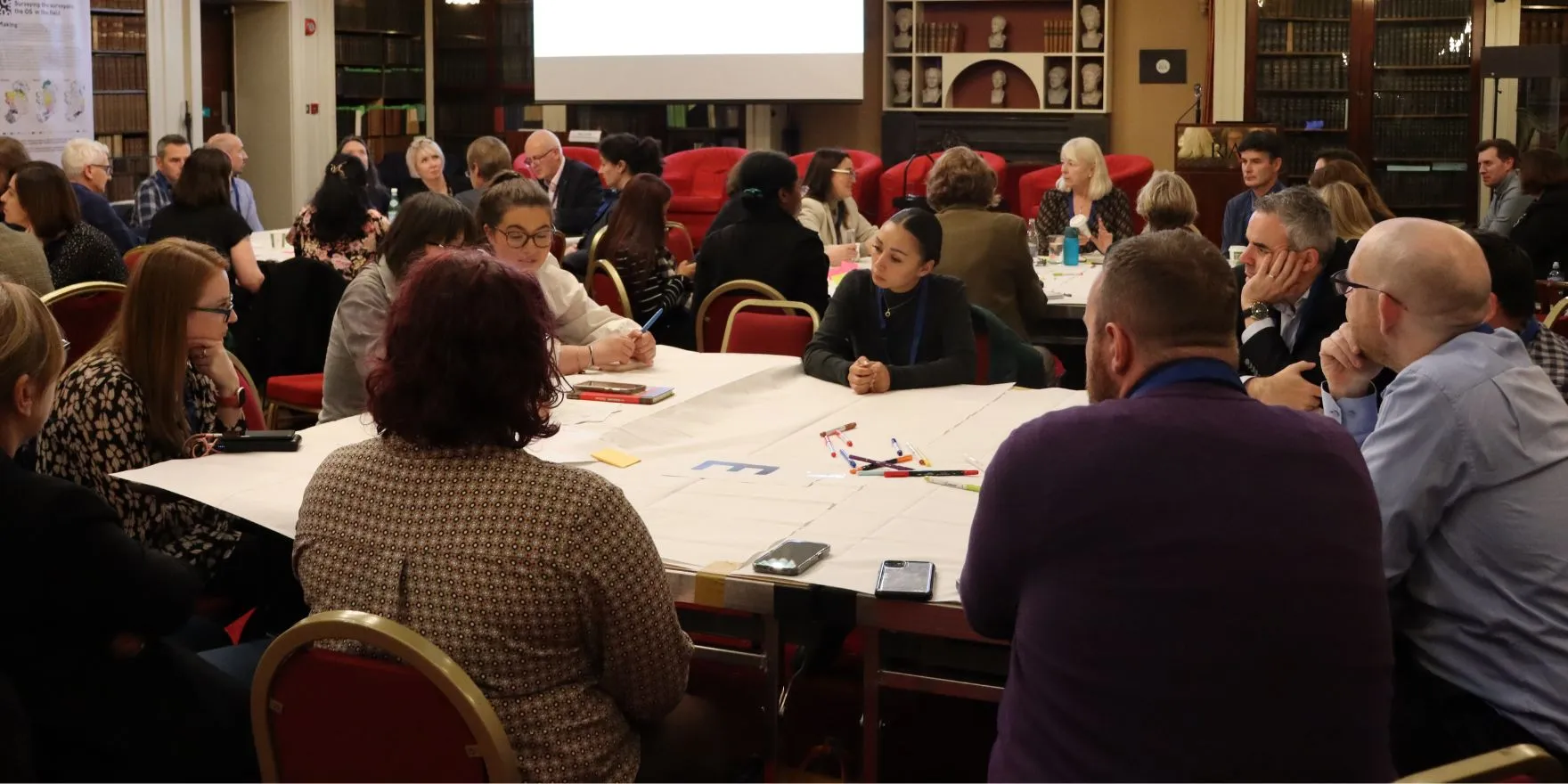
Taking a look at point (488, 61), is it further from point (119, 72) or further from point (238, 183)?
point (238, 183)

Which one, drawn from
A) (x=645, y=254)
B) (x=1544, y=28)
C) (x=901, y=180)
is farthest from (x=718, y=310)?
(x=1544, y=28)

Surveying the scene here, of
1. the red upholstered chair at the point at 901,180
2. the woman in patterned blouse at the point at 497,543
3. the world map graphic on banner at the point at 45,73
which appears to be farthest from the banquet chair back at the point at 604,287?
the red upholstered chair at the point at 901,180

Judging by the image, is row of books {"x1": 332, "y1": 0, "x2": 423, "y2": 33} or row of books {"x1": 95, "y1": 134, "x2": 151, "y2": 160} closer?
row of books {"x1": 95, "y1": 134, "x2": 151, "y2": 160}

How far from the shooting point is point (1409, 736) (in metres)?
2.31

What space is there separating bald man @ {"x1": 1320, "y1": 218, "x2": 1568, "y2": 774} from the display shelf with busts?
10.9 meters

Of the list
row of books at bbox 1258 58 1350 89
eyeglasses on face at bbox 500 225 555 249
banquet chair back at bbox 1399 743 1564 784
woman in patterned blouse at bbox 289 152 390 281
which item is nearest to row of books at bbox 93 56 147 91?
woman in patterned blouse at bbox 289 152 390 281

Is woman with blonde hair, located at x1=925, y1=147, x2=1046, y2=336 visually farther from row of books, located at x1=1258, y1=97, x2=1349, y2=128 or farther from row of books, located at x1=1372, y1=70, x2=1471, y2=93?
row of books, located at x1=1372, y1=70, x2=1471, y2=93

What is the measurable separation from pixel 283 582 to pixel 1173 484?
2.05 meters

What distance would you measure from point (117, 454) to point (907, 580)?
159 centimetres

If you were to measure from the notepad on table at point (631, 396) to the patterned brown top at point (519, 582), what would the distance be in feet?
5.08

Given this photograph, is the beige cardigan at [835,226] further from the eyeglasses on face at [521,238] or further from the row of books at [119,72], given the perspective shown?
the row of books at [119,72]

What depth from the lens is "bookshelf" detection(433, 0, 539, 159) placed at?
14.0 metres

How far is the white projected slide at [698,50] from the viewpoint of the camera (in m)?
12.5

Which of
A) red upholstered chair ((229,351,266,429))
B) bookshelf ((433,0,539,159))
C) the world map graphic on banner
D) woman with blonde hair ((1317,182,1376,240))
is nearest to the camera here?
red upholstered chair ((229,351,266,429))
